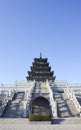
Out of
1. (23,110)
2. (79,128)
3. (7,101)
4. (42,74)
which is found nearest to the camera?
(79,128)

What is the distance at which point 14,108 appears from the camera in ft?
113

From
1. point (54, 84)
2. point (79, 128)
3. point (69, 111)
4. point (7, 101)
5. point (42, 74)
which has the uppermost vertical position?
point (42, 74)

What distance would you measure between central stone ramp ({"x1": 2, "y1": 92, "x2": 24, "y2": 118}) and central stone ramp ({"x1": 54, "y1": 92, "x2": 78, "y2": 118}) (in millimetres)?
5817

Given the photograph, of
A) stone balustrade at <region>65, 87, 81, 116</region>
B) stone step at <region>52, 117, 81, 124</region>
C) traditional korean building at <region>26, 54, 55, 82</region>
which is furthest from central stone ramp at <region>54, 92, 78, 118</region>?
traditional korean building at <region>26, 54, 55, 82</region>

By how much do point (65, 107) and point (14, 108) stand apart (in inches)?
307

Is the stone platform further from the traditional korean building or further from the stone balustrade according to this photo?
the traditional korean building

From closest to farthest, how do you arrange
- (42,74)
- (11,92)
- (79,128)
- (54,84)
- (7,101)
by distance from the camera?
(79,128), (7,101), (11,92), (54,84), (42,74)

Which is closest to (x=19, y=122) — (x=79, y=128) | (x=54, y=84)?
(x=79, y=128)

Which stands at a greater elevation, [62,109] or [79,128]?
[62,109]

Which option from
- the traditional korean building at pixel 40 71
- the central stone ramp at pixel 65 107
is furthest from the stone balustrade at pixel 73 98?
the traditional korean building at pixel 40 71

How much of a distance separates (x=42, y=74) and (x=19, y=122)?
148ft

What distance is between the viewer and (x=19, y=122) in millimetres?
26750

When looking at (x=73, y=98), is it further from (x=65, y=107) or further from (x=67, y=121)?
(x=67, y=121)

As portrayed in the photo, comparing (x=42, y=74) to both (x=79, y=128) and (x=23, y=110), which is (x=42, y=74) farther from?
(x=79, y=128)
